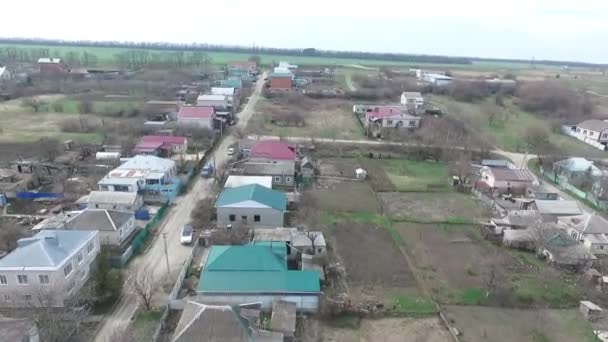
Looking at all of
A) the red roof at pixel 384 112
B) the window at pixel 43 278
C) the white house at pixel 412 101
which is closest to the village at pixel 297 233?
the window at pixel 43 278

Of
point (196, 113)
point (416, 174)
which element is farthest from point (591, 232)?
point (196, 113)

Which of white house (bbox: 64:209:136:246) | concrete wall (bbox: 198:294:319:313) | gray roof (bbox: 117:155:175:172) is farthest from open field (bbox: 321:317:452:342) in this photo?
gray roof (bbox: 117:155:175:172)

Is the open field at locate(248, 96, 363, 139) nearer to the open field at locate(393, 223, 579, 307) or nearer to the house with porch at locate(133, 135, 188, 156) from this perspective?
the house with porch at locate(133, 135, 188, 156)

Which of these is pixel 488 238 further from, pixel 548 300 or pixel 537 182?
pixel 537 182

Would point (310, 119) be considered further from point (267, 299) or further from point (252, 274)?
point (267, 299)

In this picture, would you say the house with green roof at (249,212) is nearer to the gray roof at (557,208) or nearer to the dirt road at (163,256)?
the dirt road at (163,256)

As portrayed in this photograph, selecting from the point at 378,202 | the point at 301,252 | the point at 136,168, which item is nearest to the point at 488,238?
the point at 378,202

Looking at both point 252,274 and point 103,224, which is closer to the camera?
point 252,274
